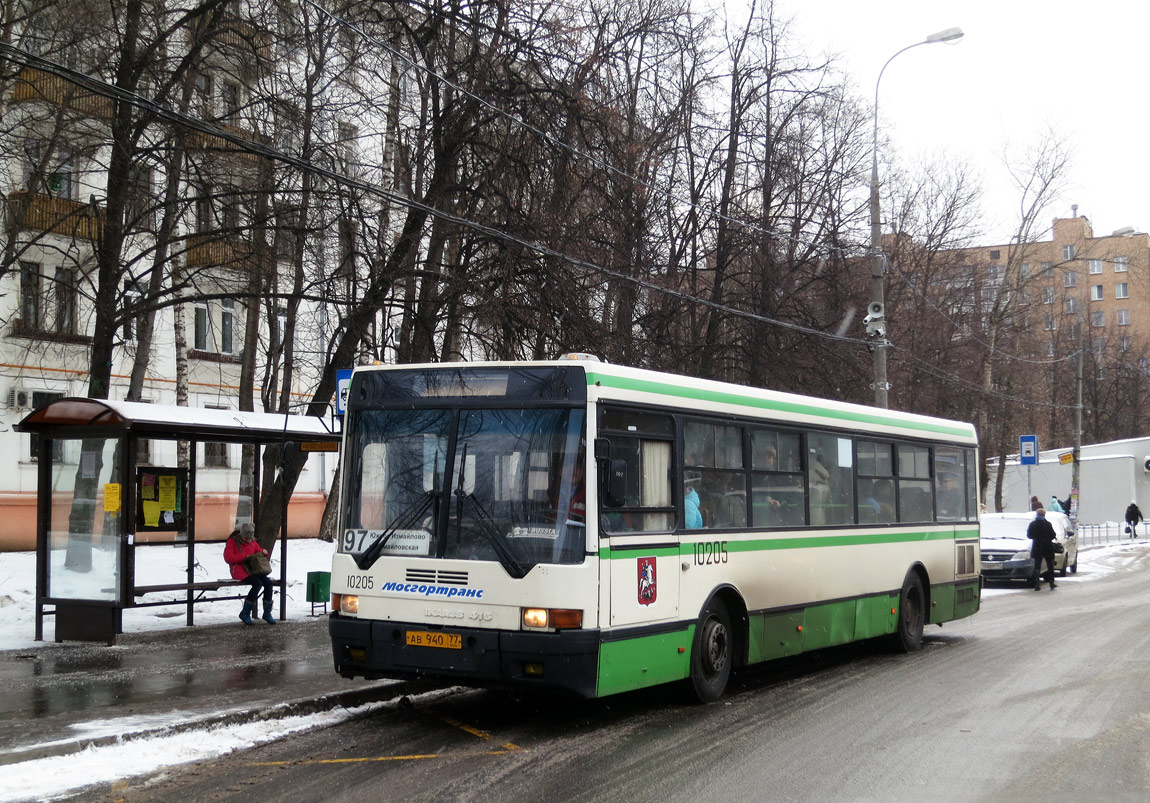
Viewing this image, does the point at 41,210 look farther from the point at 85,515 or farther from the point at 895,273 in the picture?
the point at 895,273

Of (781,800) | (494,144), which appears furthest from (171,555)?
(781,800)

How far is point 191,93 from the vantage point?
19.0 m

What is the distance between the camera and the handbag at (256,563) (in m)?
16.0

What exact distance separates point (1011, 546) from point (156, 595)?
57.8ft

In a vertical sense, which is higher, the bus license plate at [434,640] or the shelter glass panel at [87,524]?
the shelter glass panel at [87,524]

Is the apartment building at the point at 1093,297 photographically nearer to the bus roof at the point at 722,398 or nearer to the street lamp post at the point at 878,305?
the street lamp post at the point at 878,305

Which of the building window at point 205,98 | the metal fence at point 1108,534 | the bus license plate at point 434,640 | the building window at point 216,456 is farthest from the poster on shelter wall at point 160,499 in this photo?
the metal fence at point 1108,534

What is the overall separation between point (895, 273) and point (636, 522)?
32469mm

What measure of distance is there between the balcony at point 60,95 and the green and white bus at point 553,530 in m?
8.50

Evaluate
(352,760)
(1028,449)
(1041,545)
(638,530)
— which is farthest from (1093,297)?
(352,760)

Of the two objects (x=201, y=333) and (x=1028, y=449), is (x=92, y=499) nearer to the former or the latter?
(x=201, y=333)

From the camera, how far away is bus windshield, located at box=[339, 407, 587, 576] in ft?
29.0

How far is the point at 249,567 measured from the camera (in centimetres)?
1598

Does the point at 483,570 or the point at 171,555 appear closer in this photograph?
the point at 483,570
